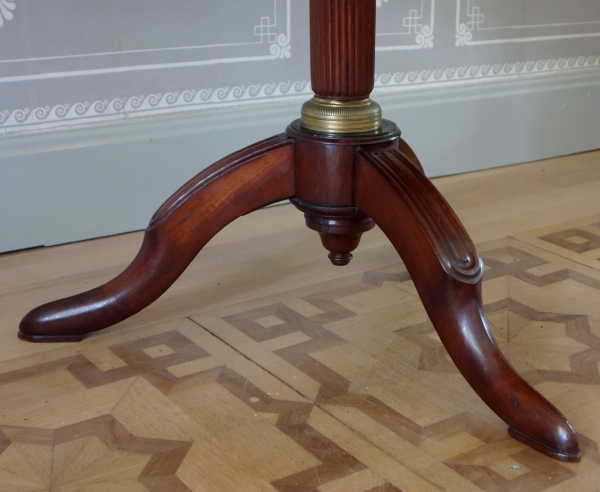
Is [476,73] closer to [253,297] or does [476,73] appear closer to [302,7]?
[302,7]

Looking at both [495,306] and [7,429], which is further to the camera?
[495,306]

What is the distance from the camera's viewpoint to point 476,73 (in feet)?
5.54

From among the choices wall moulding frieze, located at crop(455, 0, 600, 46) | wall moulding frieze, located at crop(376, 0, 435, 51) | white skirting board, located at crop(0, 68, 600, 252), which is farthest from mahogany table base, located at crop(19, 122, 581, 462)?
wall moulding frieze, located at crop(455, 0, 600, 46)

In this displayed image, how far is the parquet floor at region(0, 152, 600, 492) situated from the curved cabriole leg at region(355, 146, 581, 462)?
0.03m

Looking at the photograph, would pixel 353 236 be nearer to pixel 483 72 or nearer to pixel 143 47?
pixel 143 47

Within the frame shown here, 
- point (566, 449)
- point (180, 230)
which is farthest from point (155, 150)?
point (566, 449)

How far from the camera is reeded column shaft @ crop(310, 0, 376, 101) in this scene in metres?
0.81

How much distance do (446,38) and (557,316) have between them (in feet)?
2.67

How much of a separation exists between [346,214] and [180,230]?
19cm

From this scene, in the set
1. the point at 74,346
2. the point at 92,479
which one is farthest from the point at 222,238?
the point at 92,479

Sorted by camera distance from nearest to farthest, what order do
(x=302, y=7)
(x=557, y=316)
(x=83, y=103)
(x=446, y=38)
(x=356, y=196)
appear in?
(x=356, y=196), (x=557, y=316), (x=83, y=103), (x=302, y=7), (x=446, y=38)

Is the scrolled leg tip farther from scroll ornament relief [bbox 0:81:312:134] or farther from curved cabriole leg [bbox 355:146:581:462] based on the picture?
scroll ornament relief [bbox 0:81:312:134]

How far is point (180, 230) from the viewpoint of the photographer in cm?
88

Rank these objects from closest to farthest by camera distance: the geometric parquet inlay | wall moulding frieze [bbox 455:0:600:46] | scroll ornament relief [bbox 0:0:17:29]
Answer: the geometric parquet inlay → scroll ornament relief [bbox 0:0:17:29] → wall moulding frieze [bbox 455:0:600:46]
